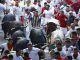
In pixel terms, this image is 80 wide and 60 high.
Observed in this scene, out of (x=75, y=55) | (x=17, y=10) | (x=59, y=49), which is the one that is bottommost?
(x=17, y=10)

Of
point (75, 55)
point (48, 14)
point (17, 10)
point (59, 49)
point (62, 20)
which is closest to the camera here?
point (75, 55)

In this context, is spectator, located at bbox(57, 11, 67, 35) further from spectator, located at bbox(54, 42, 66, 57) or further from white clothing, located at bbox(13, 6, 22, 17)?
spectator, located at bbox(54, 42, 66, 57)

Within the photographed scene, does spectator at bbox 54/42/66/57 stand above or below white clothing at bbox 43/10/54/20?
above

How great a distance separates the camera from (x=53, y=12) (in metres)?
21.2

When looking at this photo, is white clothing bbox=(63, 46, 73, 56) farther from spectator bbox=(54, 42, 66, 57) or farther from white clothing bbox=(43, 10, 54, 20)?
white clothing bbox=(43, 10, 54, 20)

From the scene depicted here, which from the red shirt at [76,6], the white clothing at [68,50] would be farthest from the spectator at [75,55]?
the red shirt at [76,6]

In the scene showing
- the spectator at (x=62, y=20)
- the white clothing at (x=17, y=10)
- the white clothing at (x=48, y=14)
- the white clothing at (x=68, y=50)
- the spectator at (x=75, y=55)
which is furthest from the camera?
the white clothing at (x=17, y=10)

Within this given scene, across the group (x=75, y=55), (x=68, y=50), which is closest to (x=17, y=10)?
(x=68, y=50)

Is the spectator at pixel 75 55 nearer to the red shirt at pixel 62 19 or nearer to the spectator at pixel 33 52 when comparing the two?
the spectator at pixel 33 52

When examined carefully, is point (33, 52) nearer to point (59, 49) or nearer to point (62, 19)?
point (59, 49)

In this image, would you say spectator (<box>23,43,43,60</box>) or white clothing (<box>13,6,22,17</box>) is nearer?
spectator (<box>23,43,43,60</box>)

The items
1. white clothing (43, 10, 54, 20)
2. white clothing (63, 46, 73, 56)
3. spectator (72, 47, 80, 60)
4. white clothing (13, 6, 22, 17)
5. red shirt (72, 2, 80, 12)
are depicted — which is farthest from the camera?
white clothing (13, 6, 22, 17)

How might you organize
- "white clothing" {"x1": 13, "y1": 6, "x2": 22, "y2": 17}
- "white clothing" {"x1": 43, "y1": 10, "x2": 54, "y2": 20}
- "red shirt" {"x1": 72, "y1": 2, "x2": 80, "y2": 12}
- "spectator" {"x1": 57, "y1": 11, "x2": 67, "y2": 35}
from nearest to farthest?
1. "spectator" {"x1": 57, "y1": 11, "x2": 67, "y2": 35}
2. "white clothing" {"x1": 43, "y1": 10, "x2": 54, "y2": 20}
3. "red shirt" {"x1": 72, "y1": 2, "x2": 80, "y2": 12}
4. "white clothing" {"x1": 13, "y1": 6, "x2": 22, "y2": 17}

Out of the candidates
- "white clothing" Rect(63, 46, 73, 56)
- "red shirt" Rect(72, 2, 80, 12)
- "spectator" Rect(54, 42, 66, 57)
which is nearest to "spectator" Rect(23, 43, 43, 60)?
"spectator" Rect(54, 42, 66, 57)
